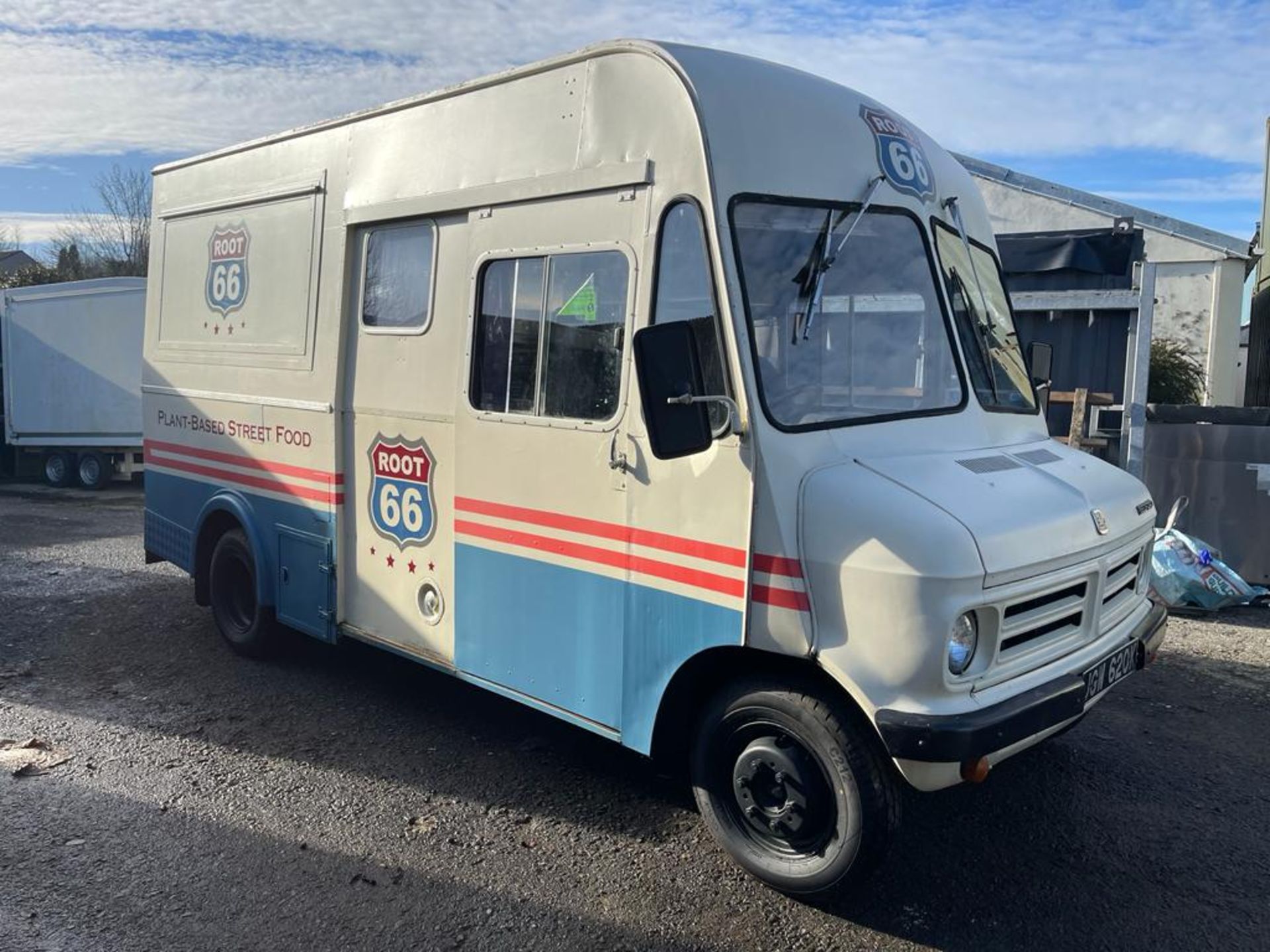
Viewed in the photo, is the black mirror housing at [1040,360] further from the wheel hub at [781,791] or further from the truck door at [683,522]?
the wheel hub at [781,791]

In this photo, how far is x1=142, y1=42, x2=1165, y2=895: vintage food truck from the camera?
334 centimetres

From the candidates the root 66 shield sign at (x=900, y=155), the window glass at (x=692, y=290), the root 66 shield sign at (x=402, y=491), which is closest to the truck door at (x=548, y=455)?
the window glass at (x=692, y=290)

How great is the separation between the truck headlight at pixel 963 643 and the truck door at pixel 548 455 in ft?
4.08

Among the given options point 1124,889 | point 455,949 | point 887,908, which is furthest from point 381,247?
point 1124,889

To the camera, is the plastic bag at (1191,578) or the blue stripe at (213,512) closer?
the blue stripe at (213,512)

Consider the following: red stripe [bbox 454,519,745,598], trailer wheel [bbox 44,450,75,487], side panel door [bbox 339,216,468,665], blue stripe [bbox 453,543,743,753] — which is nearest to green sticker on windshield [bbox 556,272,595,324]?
side panel door [bbox 339,216,468,665]

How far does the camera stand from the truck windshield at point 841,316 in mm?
3586

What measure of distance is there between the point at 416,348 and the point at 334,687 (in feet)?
7.40

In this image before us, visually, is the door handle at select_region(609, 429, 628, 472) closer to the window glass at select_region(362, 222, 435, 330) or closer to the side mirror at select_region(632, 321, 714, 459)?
the side mirror at select_region(632, 321, 714, 459)

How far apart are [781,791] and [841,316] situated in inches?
67.5

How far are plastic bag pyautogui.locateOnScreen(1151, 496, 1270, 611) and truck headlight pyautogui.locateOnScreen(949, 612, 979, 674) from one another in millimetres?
4980

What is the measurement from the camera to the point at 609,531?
13.0 feet

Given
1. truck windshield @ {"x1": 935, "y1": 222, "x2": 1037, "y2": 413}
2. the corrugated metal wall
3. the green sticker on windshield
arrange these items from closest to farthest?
1. the green sticker on windshield
2. truck windshield @ {"x1": 935, "y1": 222, "x2": 1037, "y2": 413}
3. the corrugated metal wall

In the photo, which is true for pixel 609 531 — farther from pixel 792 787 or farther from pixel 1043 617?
pixel 1043 617
